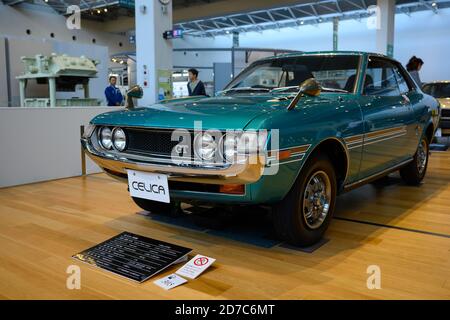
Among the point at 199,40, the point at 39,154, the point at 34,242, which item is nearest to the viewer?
the point at 34,242

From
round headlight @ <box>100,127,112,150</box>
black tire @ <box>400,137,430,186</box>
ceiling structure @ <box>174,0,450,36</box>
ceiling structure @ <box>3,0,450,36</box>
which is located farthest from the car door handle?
ceiling structure @ <box>174,0,450,36</box>

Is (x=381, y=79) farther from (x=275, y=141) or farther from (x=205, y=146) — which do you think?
(x=205, y=146)

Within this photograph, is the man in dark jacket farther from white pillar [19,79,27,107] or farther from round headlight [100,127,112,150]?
round headlight [100,127,112,150]

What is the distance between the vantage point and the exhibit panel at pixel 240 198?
2328mm

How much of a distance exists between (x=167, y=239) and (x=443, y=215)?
7.80ft

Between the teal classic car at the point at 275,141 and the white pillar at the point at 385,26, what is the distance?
9.24 meters

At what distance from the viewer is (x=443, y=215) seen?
3.71 meters

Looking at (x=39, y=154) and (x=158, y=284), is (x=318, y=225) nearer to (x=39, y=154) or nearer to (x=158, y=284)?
(x=158, y=284)

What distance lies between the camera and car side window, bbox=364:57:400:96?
3559 mm

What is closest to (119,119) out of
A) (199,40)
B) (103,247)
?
(103,247)

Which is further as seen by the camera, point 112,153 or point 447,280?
point 112,153

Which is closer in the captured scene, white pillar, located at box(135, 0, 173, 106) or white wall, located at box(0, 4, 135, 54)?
white pillar, located at box(135, 0, 173, 106)

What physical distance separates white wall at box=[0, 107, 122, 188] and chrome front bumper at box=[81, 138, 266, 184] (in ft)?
7.99

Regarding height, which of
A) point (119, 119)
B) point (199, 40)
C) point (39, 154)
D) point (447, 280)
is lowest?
point (447, 280)
